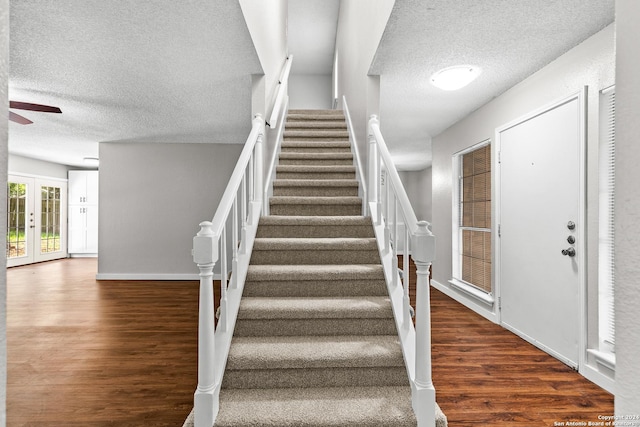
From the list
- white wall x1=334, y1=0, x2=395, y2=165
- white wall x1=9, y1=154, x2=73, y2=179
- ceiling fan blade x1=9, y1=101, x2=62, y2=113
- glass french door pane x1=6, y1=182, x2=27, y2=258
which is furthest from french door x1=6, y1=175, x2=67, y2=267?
white wall x1=334, y1=0, x2=395, y2=165

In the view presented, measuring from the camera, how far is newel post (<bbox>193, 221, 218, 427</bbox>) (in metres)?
1.44

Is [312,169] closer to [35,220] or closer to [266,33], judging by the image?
[266,33]

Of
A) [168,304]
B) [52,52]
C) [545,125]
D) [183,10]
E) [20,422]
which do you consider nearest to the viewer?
[20,422]

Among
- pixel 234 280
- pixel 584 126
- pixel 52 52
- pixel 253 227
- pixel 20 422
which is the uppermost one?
pixel 52 52

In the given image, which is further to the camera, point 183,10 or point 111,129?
point 111,129

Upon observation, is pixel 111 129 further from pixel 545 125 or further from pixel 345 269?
pixel 545 125

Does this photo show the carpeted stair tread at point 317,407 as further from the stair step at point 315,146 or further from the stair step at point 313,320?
the stair step at point 315,146

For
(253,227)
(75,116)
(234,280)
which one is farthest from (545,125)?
(75,116)

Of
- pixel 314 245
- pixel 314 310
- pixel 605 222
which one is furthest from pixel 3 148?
Answer: pixel 605 222

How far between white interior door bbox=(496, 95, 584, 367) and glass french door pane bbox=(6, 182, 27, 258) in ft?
28.0

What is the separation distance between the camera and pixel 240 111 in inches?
158

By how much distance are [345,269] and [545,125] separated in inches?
78.4

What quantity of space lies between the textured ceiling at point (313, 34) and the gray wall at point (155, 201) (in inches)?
106

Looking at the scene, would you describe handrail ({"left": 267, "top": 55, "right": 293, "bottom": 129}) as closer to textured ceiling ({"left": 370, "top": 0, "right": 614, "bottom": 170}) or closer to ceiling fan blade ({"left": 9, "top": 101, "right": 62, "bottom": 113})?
textured ceiling ({"left": 370, "top": 0, "right": 614, "bottom": 170})
